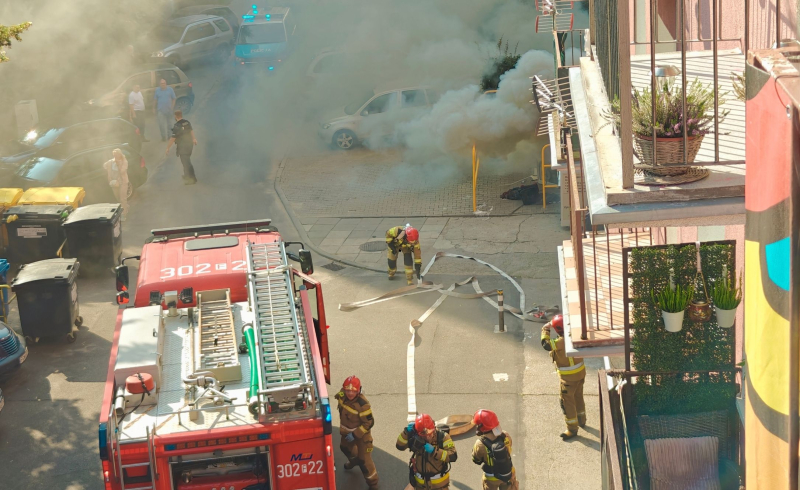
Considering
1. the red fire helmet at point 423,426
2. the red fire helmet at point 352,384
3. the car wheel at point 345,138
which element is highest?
the car wheel at point 345,138

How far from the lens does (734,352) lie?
7.08m

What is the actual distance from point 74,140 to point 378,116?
7043mm

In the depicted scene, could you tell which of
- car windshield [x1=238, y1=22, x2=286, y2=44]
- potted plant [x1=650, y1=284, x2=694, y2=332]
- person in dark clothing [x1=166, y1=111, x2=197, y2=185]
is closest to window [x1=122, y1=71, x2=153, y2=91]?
car windshield [x1=238, y1=22, x2=286, y2=44]

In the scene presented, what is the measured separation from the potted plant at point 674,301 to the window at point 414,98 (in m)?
15.9

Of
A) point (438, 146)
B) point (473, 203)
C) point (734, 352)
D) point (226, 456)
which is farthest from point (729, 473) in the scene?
point (438, 146)

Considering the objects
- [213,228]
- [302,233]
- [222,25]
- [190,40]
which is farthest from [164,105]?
[213,228]

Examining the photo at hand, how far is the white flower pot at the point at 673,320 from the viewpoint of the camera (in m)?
6.98

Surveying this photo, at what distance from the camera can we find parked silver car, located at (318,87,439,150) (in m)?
22.3

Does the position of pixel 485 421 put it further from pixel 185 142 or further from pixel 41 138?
pixel 41 138

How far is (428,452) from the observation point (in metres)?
8.56

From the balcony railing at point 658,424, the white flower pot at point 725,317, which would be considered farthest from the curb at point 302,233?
the white flower pot at point 725,317

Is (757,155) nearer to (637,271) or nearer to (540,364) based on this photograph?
(637,271)

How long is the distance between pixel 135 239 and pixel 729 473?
13.3 metres

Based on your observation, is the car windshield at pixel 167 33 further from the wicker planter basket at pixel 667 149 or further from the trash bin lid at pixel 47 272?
the wicker planter basket at pixel 667 149
